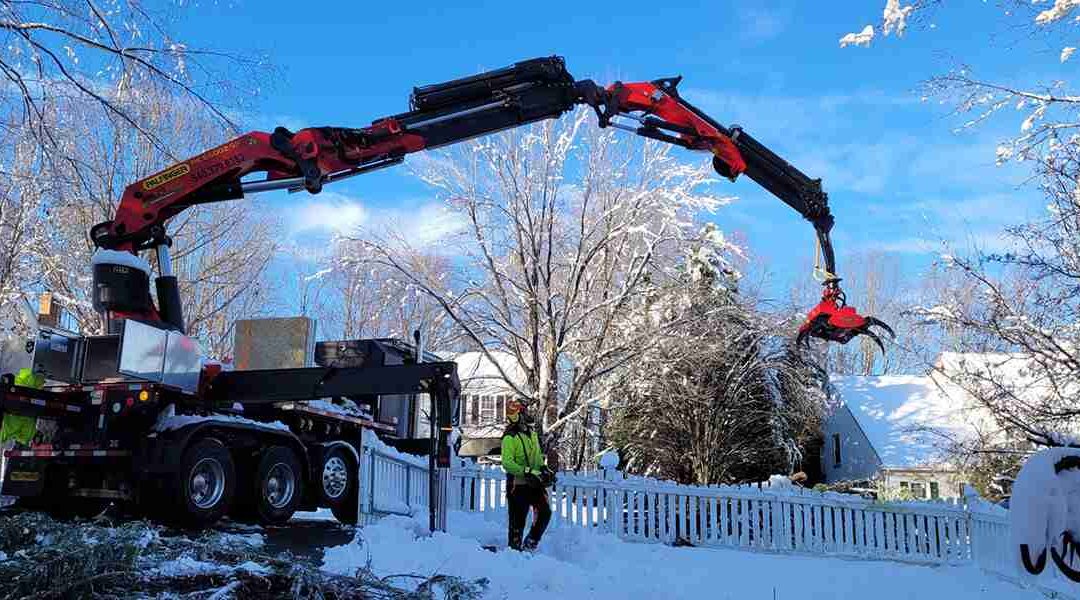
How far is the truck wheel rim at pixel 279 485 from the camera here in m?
10.3

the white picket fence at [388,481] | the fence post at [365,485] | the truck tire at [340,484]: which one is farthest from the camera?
the truck tire at [340,484]

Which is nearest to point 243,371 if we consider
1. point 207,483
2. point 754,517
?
point 207,483

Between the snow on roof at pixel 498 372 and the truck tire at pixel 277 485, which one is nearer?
the truck tire at pixel 277 485

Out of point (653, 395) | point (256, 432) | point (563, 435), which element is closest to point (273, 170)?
point (256, 432)

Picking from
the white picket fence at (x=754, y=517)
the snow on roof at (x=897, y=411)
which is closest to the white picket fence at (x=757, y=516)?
the white picket fence at (x=754, y=517)

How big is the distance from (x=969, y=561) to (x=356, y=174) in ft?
32.0

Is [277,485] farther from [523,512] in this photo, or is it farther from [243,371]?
[523,512]

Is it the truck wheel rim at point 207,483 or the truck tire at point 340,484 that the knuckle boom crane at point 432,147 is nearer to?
the truck wheel rim at point 207,483

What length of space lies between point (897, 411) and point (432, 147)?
25082mm

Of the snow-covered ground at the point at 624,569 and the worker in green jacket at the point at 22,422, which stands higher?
the worker in green jacket at the point at 22,422

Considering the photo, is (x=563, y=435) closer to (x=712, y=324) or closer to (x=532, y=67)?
(x=712, y=324)

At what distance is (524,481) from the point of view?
1004cm

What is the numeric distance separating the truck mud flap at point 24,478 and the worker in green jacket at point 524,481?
4.58 meters

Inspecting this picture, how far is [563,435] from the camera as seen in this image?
79.5 ft
